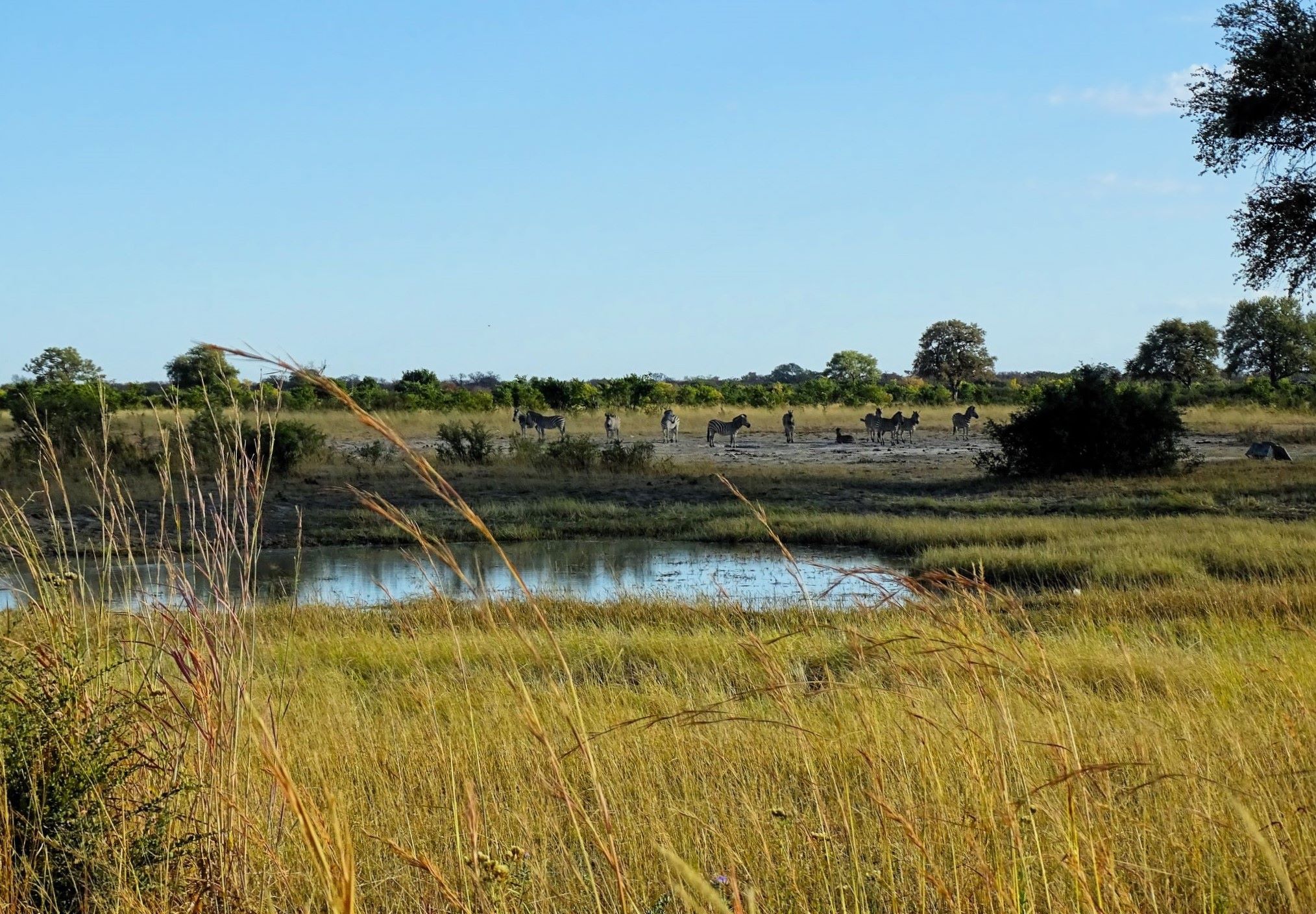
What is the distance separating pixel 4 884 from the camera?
2725 mm

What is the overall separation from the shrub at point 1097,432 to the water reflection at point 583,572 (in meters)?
8.46

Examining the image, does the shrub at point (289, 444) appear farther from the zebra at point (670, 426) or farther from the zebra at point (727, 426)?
the zebra at point (727, 426)

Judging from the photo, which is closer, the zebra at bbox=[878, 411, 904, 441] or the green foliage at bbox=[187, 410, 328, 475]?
the green foliage at bbox=[187, 410, 328, 475]

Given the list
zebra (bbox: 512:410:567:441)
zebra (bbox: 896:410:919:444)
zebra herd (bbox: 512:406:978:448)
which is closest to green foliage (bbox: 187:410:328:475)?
zebra herd (bbox: 512:406:978:448)

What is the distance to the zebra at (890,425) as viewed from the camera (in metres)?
35.9

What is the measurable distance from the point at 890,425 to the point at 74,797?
3453 cm

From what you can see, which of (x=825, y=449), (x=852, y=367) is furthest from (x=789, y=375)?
(x=825, y=449)

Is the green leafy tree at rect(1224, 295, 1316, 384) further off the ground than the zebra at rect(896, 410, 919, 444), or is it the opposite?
the green leafy tree at rect(1224, 295, 1316, 384)

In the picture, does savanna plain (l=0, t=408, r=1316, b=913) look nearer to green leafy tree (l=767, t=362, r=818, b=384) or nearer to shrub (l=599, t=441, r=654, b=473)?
shrub (l=599, t=441, r=654, b=473)

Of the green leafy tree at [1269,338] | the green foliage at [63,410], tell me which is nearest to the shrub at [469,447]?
the green foliage at [63,410]

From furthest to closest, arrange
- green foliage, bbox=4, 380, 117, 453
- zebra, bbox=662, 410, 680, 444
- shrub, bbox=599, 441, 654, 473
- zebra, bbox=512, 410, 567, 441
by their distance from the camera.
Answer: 1. zebra, bbox=512, 410, 567, 441
2. zebra, bbox=662, 410, 680, 444
3. shrub, bbox=599, 441, 654, 473
4. green foliage, bbox=4, 380, 117, 453

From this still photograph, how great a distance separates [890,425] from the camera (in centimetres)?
3619

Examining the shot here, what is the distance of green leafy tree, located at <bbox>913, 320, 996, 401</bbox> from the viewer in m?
83.0

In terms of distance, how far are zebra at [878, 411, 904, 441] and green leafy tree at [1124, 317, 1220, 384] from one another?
37.2 meters
